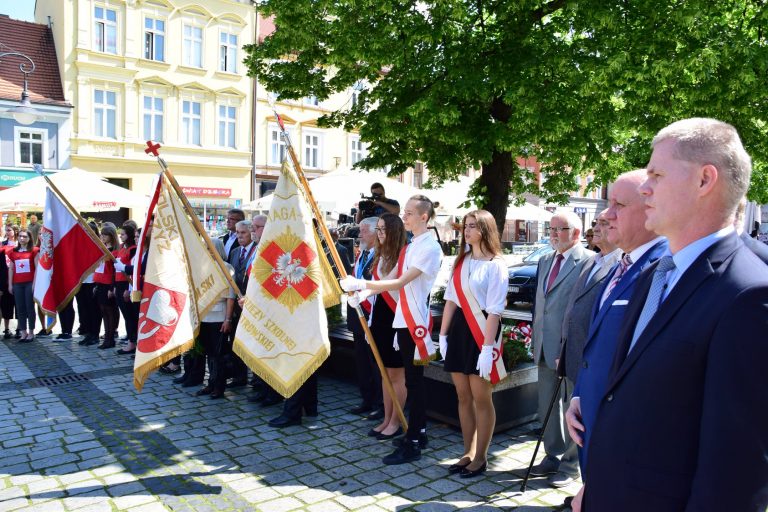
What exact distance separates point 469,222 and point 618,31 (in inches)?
197

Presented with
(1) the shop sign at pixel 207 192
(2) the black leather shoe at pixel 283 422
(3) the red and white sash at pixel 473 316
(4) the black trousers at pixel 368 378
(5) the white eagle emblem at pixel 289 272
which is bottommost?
(2) the black leather shoe at pixel 283 422

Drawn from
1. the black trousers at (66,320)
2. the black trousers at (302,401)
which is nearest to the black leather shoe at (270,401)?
the black trousers at (302,401)

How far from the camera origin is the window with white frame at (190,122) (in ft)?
99.1

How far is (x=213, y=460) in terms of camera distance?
16.3 feet

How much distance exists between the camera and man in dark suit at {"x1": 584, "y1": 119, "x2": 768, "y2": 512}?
1556mm

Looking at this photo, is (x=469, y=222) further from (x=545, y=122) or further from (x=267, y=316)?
(x=545, y=122)

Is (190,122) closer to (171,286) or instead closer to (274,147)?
(274,147)

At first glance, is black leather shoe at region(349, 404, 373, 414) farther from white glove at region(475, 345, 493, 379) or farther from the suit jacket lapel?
the suit jacket lapel

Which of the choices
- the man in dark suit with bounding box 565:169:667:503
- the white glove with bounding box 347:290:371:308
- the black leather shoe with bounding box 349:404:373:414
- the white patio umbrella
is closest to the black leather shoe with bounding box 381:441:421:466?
the white glove with bounding box 347:290:371:308

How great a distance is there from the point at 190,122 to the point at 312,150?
710cm

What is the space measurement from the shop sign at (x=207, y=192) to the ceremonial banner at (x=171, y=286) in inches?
972

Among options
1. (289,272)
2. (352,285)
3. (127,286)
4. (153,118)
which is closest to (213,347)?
(289,272)

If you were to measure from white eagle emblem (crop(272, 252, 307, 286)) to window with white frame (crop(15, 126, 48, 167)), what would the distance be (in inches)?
973

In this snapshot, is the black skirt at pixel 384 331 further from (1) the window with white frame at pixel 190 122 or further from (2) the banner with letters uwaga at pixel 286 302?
(1) the window with white frame at pixel 190 122
